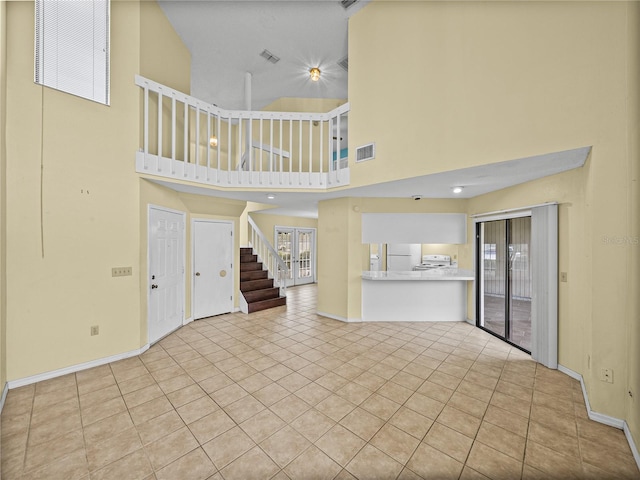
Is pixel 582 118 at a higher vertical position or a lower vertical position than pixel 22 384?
higher

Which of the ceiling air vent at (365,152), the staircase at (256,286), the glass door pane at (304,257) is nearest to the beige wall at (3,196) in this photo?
the staircase at (256,286)

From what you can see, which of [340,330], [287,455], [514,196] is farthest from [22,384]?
[514,196]

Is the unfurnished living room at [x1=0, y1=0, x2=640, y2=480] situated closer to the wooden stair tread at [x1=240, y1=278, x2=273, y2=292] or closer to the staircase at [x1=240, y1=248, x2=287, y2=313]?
the staircase at [x1=240, y1=248, x2=287, y2=313]

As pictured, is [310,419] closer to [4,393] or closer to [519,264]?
[4,393]

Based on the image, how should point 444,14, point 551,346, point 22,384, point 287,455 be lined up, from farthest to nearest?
point 551,346 < point 444,14 < point 22,384 < point 287,455

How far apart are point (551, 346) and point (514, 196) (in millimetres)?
2049

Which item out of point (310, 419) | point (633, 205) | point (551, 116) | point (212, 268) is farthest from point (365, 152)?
point (212, 268)

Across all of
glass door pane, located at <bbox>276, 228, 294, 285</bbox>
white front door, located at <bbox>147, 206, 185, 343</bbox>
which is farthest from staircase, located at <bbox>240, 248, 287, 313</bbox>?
glass door pane, located at <bbox>276, 228, 294, 285</bbox>

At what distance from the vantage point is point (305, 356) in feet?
11.2

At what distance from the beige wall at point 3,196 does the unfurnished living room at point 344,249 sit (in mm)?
33

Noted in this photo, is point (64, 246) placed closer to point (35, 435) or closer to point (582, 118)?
point (35, 435)

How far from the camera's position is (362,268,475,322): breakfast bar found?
15.9ft

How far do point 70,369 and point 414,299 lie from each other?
5.14 meters

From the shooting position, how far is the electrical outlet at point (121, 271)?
3.26 meters
